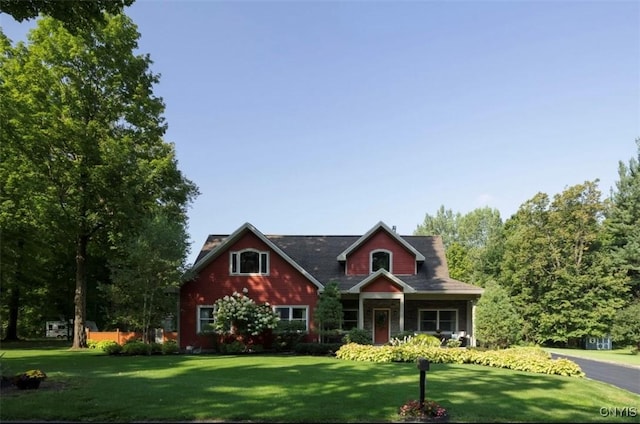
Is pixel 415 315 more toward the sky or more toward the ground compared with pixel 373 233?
more toward the ground

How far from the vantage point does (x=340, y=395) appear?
10.4m

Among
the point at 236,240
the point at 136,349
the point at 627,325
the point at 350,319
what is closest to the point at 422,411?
the point at 136,349

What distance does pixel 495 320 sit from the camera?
21.7 m

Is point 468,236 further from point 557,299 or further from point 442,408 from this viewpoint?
point 442,408

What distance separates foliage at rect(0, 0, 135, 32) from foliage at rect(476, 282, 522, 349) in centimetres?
1880

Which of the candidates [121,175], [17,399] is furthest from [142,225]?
[17,399]

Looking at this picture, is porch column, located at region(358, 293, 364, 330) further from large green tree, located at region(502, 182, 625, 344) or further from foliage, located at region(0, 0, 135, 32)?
large green tree, located at region(502, 182, 625, 344)

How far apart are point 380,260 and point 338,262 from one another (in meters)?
2.51

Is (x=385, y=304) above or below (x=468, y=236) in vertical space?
→ below

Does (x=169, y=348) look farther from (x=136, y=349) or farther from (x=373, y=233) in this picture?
(x=373, y=233)

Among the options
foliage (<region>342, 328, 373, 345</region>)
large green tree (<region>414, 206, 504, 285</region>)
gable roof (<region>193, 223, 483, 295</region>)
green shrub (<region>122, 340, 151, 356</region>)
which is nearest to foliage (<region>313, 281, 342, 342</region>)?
foliage (<region>342, 328, 373, 345</region>)

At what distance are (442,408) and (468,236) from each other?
7400 cm

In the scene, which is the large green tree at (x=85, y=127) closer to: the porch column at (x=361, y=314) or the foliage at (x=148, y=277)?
the foliage at (x=148, y=277)

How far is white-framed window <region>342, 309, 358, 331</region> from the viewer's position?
2699 cm
